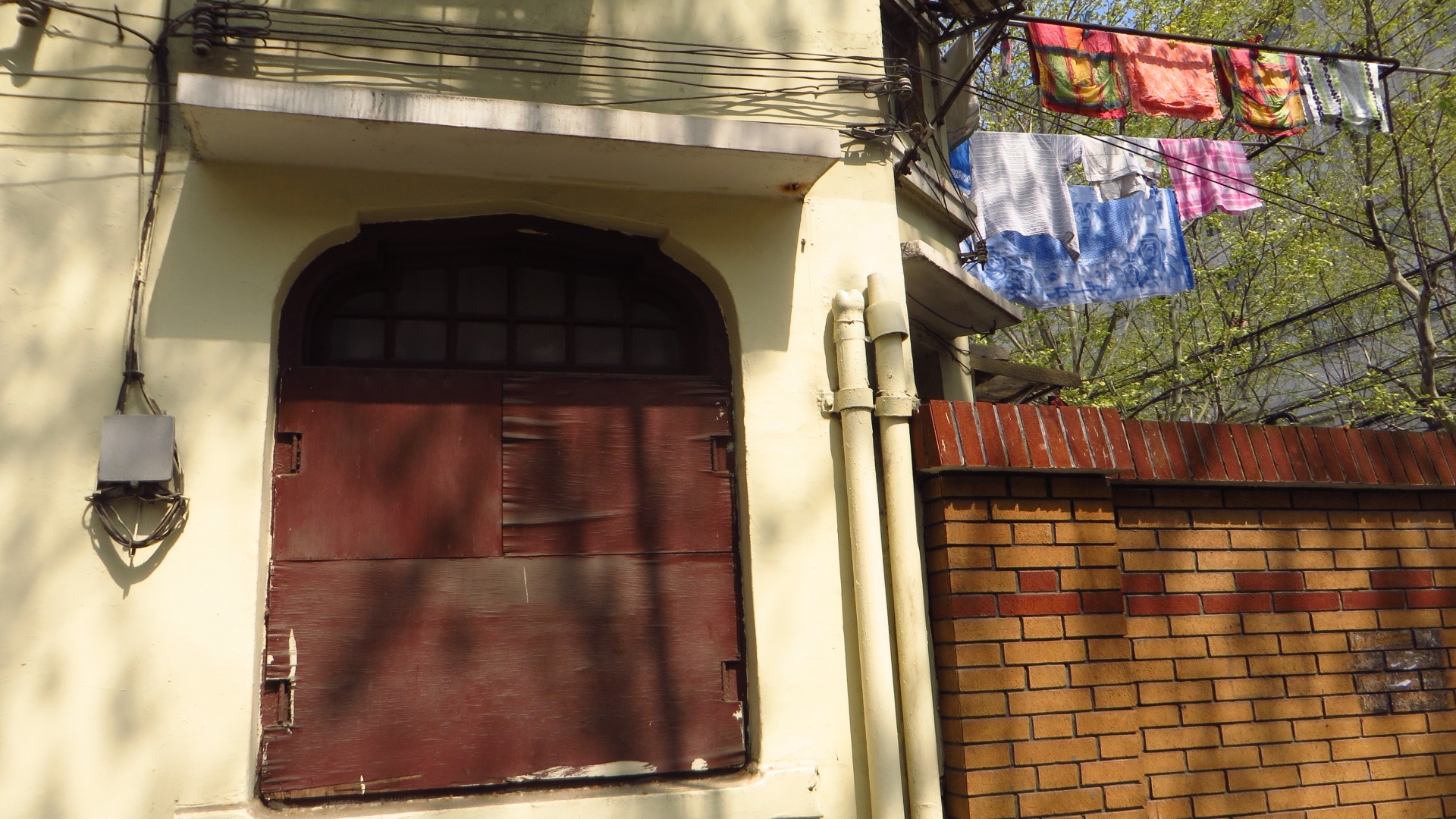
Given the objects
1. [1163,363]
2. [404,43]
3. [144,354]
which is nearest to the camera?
[144,354]

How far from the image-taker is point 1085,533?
3.96 meters

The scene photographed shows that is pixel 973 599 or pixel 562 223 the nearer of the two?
pixel 973 599

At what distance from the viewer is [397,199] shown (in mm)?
3957

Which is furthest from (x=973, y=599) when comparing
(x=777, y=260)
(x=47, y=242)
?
(x=47, y=242)

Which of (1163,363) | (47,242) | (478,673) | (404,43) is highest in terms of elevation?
(1163,363)

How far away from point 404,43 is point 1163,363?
42.6 feet

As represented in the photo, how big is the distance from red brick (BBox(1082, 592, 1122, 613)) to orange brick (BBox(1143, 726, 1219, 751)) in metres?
0.54

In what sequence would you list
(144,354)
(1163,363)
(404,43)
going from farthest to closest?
(1163,363) < (404,43) < (144,354)

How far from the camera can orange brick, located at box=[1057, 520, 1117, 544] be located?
3941mm

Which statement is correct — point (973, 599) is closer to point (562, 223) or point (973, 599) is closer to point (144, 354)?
point (562, 223)

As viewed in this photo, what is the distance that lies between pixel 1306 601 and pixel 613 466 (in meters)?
3.08

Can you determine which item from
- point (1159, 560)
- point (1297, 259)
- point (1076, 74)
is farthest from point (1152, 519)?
point (1297, 259)

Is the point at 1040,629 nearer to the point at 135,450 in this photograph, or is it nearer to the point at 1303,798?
the point at 1303,798

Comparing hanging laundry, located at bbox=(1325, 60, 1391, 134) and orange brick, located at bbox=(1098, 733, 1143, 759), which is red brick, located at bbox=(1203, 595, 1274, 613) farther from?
hanging laundry, located at bbox=(1325, 60, 1391, 134)
